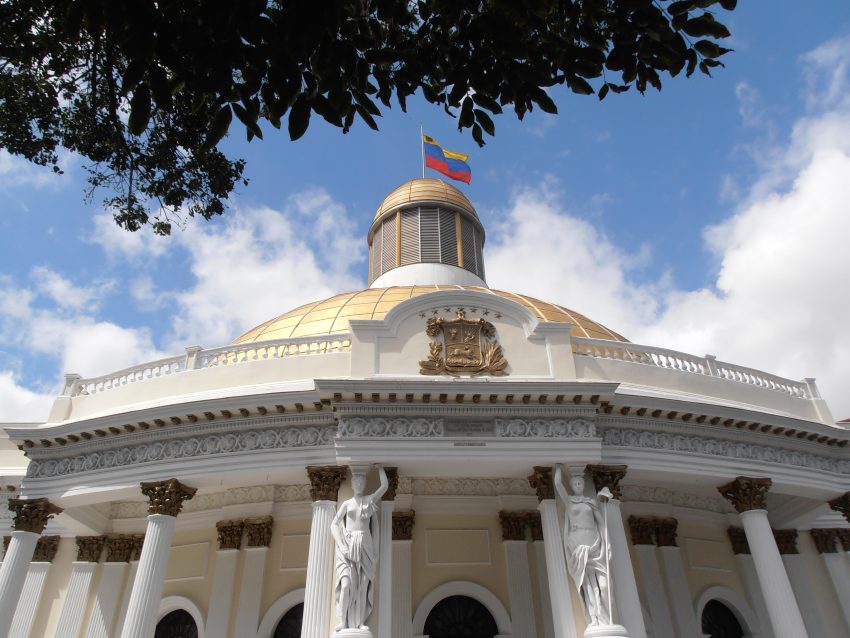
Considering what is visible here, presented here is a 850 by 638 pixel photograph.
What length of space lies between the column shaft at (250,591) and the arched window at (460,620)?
10.7 feet

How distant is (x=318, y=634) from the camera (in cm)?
909

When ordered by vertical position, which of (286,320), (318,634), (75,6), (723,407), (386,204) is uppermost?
(386,204)

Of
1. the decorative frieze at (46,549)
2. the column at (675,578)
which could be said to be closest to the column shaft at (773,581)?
the column at (675,578)

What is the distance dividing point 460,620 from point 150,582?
5.69 metres

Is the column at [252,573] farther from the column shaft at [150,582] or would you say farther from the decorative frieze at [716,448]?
the decorative frieze at [716,448]

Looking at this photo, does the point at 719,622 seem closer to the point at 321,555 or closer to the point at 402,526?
the point at 402,526

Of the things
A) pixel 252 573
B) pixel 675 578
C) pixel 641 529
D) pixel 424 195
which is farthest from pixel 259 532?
pixel 424 195

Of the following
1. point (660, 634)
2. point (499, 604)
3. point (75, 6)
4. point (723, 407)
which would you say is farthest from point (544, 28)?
point (660, 634)

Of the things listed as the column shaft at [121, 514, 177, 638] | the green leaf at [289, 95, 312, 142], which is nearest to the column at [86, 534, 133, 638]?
the column shaft at [121, 514, 177, 638]

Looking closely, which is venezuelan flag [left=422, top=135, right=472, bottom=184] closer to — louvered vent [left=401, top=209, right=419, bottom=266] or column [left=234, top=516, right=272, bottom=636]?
louvered vent [left=401, top=209, right=419, bottom=266]

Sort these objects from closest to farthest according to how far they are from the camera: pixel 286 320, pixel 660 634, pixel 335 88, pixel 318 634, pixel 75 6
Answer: pixel 75 6 → pixel 335 88 → pixel 318 634 → pixel 660 634 → pixel 286 320

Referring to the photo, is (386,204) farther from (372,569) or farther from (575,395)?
(372,569)

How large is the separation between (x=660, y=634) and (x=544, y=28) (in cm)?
1197

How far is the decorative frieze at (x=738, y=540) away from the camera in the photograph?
550 inches
